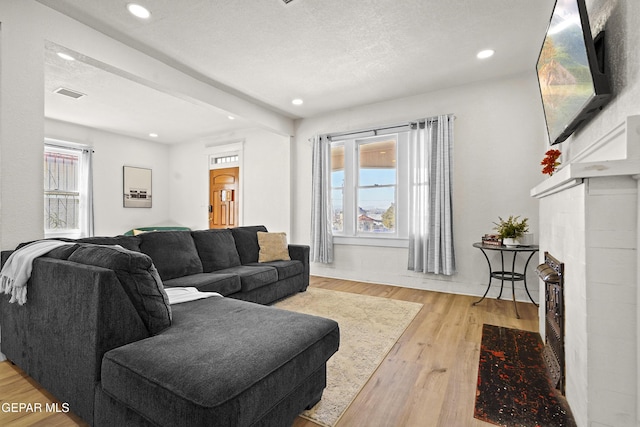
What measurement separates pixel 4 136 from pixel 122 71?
3.79ft

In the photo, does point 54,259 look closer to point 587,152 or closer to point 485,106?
point 587,152

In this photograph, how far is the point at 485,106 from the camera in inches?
147

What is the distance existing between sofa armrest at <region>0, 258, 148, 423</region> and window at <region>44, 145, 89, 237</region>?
458 centimetres

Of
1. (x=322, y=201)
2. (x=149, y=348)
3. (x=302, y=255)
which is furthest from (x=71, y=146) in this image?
(x=149, y=348)

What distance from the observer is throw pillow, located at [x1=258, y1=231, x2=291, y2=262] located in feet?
12.3

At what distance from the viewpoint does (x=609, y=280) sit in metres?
1.21

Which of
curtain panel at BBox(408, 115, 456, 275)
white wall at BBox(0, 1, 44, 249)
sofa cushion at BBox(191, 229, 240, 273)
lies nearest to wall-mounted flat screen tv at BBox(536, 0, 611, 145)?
curtain panel at BBox(408, 115, 456, 275)

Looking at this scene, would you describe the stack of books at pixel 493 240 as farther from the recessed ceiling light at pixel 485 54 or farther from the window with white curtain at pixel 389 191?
the recessed ceiling light at pixel 485 54

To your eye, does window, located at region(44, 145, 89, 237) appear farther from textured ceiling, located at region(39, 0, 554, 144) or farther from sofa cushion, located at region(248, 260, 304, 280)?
sofa cushion, located at region(248, 260, 304, 280)

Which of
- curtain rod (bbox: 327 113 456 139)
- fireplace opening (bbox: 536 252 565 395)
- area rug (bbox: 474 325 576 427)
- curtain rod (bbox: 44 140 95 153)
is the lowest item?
area rug (bbox: 474 325 576 427)

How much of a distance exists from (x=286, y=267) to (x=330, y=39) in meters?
2.40

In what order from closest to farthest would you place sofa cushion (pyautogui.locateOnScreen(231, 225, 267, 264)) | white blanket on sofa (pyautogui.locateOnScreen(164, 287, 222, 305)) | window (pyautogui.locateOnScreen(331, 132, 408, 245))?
white blanket on sofa (pyautogui.locateOnScreen(164, 287, 222, 305)) < sofa cushion (pyautogui.locateOnScreen(231, 225, 267, 264)) < window (pyautogui.locateOnScreen(331, 132, 408, 245))

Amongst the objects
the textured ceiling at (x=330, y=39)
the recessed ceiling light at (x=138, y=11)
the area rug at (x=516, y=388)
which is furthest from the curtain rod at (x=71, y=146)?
the area rug at (x=516, y=388)

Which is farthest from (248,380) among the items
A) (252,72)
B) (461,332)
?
(252,72)
